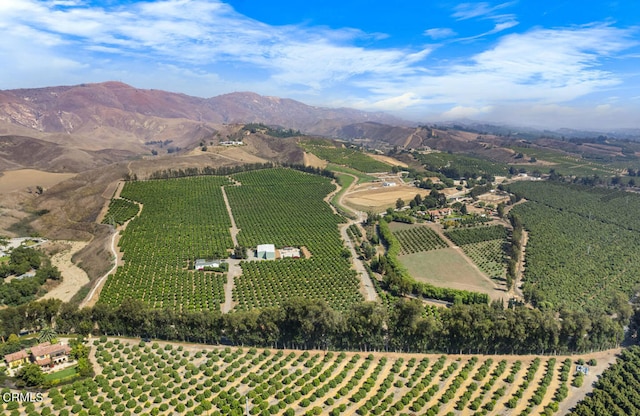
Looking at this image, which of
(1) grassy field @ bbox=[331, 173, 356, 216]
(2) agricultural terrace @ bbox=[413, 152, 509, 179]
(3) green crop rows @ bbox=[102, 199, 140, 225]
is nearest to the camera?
(3) green crop rows @ bbox=[102, 199, 140, 225]

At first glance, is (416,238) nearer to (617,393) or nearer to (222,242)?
(222,242)

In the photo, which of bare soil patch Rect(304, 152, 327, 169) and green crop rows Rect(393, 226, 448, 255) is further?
bare soil patch Rect(304, 152, 327, 169)

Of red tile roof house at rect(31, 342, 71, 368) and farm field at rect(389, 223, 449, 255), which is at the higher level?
farm field at rect(389, 223, 449, 255)

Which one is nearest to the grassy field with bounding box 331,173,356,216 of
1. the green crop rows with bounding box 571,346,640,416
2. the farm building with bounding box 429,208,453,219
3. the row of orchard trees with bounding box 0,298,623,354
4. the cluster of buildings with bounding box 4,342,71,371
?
the farm building with bounding box 429,208,453,219

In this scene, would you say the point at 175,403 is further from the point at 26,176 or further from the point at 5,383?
the point at 26,176

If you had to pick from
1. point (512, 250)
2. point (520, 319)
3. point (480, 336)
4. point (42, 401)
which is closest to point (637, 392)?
point (520, 319)

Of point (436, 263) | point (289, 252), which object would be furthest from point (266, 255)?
point (436, 263)

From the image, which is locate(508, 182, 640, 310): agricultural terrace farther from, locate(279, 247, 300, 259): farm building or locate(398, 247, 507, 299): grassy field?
locate(279, 247, 300, 259): farm building
